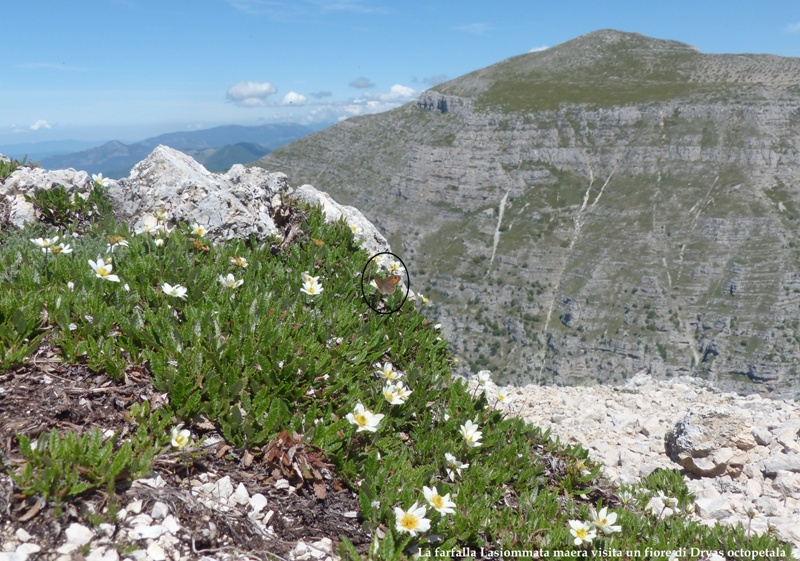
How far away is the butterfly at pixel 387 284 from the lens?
26.9ft

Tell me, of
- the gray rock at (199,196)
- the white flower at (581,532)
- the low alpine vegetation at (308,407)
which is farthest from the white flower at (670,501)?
the gray rock at (199,196)

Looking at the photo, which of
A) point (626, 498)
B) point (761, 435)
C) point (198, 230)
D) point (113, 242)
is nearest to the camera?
point (626, 498)

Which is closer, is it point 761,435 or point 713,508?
point 713,508

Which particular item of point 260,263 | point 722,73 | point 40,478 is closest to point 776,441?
point 260,263

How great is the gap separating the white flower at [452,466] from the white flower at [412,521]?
114 cm

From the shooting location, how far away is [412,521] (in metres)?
4.21

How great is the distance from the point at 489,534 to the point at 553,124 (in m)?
194

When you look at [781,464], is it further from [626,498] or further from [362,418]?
[362,418]

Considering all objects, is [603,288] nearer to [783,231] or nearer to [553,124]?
[783,231]

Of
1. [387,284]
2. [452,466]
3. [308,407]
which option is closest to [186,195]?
[387,284]

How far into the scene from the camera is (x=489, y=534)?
15.7ft

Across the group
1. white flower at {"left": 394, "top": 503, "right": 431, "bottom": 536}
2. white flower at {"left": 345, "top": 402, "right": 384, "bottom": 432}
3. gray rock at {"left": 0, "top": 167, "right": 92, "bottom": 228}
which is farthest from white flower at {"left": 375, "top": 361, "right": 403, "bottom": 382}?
gray rock at {"left": 0, "top": 167, "right": 92, "bottom": 228}

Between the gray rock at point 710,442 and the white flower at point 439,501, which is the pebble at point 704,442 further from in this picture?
the white flower at point 439,501

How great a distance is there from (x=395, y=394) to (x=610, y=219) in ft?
531
